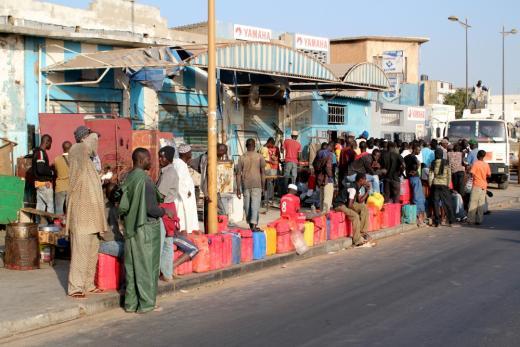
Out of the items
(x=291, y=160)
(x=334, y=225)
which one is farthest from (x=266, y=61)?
(x=334, y=225)

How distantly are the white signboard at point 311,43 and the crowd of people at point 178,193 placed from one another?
12.5m

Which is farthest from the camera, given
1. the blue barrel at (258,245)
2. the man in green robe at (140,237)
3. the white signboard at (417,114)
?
the white signboard at (417,114)

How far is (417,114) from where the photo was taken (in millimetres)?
31828

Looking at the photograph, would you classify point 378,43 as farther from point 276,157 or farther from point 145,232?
point 145,232

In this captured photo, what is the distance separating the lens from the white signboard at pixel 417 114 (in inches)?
1235

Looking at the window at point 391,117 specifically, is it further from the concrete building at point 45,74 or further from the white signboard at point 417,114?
Result: the concrete building at point 45,74

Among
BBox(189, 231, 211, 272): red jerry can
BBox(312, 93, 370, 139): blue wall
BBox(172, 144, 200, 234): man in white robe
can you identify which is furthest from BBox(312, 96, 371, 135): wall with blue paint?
BBox(189, 231, 211, 272): red jerry can

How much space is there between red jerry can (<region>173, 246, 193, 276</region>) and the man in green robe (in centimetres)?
135

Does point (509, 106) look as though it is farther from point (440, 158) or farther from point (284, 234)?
point (284, 234)

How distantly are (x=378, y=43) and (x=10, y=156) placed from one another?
31060 mm

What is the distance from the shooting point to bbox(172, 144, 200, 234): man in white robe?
9.65 meters

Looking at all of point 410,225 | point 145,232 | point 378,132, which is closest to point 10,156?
point 145,232

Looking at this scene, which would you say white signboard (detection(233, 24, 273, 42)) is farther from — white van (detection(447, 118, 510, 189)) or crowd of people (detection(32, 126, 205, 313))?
crowd of people (detection(32, 126, 205, 313))

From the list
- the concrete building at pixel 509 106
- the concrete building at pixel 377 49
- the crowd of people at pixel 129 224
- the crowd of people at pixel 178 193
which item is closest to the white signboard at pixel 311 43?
the concrete building at pixel 377 49
